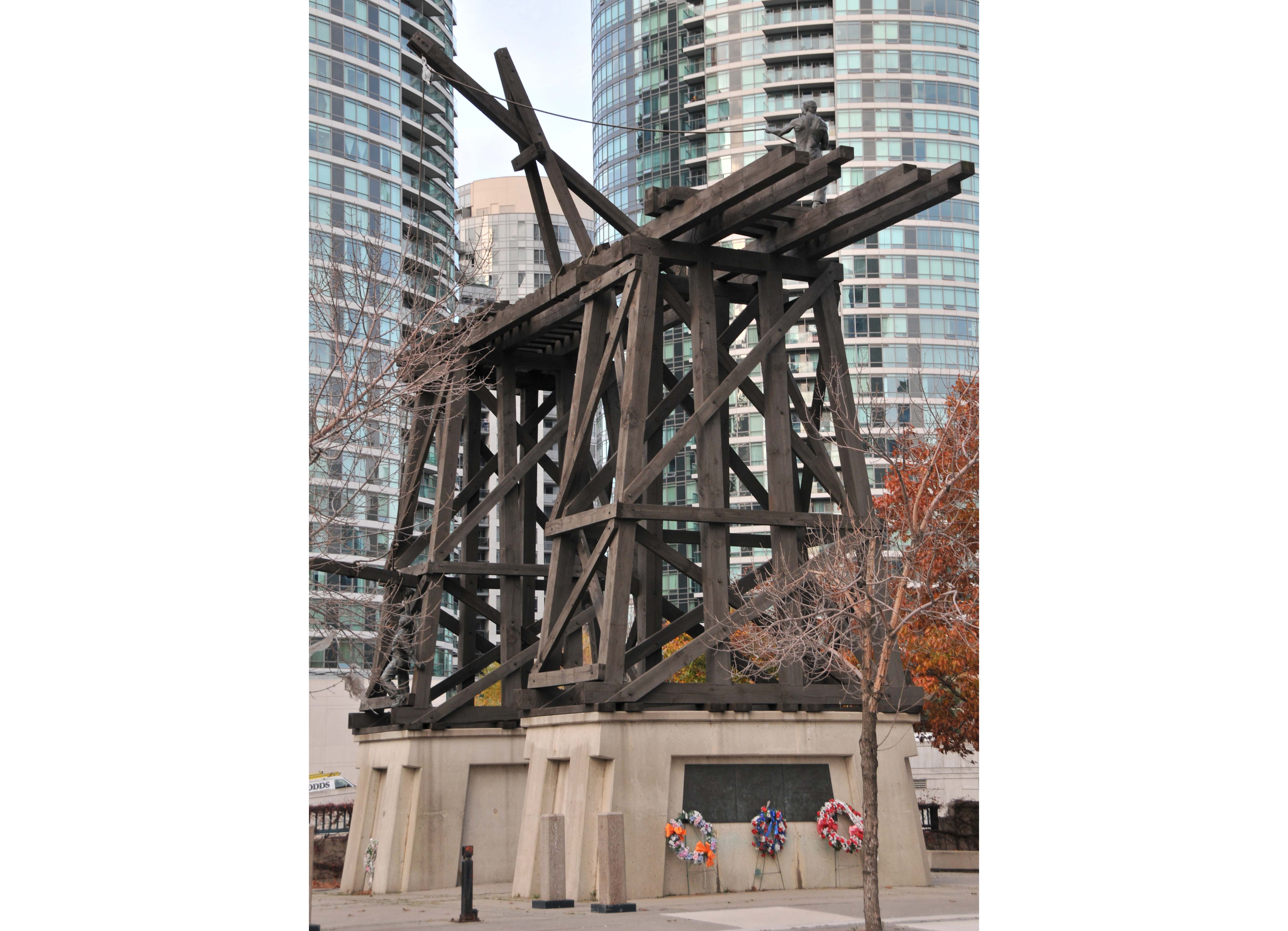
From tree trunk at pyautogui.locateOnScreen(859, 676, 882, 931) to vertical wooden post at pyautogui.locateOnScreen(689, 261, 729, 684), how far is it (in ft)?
15.8

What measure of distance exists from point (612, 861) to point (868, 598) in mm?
4653

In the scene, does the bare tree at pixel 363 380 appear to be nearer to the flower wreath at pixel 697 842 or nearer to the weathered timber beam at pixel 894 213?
the flower wreath at pixel 697 842

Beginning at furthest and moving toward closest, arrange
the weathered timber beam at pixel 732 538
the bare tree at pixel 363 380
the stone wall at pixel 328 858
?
the stone wall at pixel 328 858 < the weathered timber beam at pixel 732 538 < the bare tree at pixel 363 380

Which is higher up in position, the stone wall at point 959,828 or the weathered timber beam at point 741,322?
the weathered timber beam at point 741,322

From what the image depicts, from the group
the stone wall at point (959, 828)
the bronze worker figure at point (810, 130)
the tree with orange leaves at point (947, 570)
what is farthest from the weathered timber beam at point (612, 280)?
the stone wall at point (959, 828)

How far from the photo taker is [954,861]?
2984 centimetres

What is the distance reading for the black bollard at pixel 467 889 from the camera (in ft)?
54.7

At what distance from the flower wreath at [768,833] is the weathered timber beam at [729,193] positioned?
8531 millimetres

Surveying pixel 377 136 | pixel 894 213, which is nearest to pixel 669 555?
pixel 894 213

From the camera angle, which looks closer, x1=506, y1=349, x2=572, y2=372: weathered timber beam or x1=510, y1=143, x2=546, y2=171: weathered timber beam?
x1=510, y1=143, x2=546, y2=171: weathered timber beam

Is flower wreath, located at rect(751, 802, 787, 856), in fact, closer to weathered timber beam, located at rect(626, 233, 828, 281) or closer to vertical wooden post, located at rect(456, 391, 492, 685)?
weathered timber beam, located at rect(626, 233, 828, 281)

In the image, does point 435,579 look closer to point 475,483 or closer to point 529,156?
point 475,483

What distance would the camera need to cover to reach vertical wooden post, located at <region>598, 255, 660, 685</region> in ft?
66.4

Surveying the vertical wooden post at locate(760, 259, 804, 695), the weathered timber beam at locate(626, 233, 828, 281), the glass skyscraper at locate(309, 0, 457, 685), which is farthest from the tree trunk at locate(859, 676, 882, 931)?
the glass skyscraper at locate(309, 0, 457, 685)
